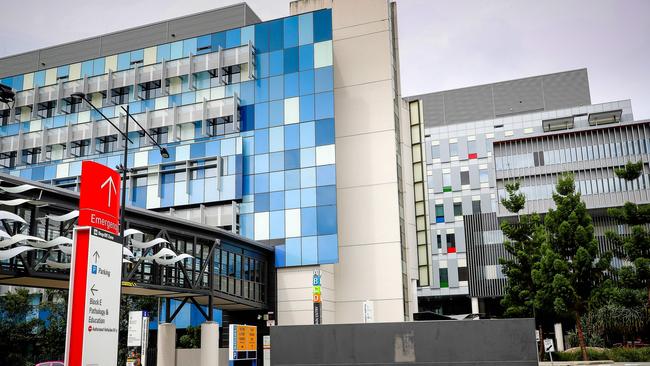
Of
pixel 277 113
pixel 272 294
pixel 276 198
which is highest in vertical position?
pixel 277 113

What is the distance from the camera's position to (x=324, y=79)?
49125 millimetres

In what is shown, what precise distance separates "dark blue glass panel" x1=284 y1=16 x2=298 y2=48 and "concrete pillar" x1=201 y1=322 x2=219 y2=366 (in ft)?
80.2

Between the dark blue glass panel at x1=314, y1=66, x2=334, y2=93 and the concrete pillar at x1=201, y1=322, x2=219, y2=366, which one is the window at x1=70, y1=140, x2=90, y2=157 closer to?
the dark blue glass panel at x1=314, y1=66, x2=334, y2=93

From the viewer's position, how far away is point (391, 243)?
48.1m

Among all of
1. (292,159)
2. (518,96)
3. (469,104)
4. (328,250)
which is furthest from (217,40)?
(518,96)

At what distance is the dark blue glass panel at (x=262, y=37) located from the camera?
51.5 m

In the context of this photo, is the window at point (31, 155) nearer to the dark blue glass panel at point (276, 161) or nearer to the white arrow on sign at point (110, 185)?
the dark blue glass panel at point (276, 161)

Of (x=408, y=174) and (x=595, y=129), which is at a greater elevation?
(x=595, y=129)

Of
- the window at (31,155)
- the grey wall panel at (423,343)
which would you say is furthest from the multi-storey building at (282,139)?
the grey wall panel at (423,343)

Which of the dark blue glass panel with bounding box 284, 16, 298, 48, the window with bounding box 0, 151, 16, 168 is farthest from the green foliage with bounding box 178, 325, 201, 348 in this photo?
the window with bounding box 0, 151, 16, 168

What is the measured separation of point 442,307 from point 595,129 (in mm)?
32587

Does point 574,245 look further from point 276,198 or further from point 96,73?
point 96,73

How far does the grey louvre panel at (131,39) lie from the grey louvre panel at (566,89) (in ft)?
195

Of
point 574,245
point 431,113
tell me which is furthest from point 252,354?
point 431,113
